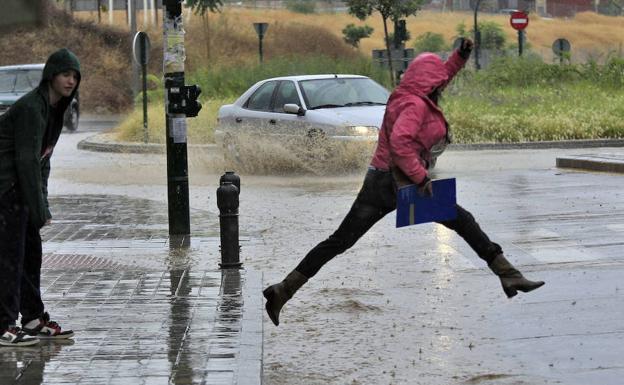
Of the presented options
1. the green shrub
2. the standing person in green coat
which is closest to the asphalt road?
the standing person in green coat

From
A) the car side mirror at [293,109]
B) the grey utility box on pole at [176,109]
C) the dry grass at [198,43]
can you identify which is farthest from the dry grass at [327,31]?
the grey utility box on pole at [176,109]

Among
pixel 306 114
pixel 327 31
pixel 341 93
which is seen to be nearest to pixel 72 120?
pixel 341 93

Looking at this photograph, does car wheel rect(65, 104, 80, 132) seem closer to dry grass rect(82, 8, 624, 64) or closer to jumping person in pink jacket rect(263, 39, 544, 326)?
dry grass rect(82, 8, 624, 64)

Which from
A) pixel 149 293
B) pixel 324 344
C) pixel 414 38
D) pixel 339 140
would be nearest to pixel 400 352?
pixel 324 344

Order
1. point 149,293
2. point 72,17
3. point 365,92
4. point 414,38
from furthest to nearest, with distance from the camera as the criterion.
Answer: point 414,38
point 72,17
point 365,92
point 149,293

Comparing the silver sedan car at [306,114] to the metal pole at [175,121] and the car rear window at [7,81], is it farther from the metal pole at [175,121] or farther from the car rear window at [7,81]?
the car rear window at [7,81]

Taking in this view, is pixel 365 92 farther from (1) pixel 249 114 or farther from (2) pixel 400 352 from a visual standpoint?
(2) pixel 400 352

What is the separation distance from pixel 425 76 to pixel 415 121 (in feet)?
1.14

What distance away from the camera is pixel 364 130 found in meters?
20.7

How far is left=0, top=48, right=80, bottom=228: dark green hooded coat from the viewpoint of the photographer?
26.4ft

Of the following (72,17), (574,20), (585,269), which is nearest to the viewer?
(585,269)

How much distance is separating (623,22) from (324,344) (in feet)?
300

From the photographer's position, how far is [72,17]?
62.1m

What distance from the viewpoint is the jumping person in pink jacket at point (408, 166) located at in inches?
340
